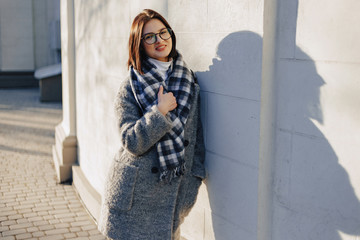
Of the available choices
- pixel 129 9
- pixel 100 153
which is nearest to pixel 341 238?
pixel 129 9

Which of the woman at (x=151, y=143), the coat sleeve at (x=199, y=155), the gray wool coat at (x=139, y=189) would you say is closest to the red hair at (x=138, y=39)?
the woman at (x=151, y=143)

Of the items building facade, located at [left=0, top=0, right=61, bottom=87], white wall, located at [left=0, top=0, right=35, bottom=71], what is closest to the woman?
building facade, located at [left=0, top=0, right=61, bottom=87]

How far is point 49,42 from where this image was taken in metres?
17.4

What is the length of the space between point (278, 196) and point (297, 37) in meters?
0.80

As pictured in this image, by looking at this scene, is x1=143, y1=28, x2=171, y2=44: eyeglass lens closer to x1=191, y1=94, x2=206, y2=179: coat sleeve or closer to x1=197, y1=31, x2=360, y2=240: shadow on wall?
x1=197, y1=31, x2=360, y2=240: shadow on wall

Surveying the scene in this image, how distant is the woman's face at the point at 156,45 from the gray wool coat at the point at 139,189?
220mm

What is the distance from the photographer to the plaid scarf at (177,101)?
9.04ft

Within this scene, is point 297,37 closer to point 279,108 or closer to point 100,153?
point 279,108

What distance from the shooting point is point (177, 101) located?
2805 millimetres

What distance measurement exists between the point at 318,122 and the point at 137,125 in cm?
93

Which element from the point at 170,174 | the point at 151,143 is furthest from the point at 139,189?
the point at 151,143

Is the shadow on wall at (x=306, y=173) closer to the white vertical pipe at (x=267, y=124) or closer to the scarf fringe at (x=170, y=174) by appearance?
the white vertical pipe at (x=267, y=124)

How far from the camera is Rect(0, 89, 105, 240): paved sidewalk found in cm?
457

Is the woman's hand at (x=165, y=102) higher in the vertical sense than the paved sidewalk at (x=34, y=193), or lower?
higher
